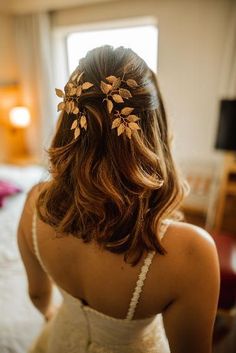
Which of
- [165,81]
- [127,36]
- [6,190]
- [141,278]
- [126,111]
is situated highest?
[127,36]

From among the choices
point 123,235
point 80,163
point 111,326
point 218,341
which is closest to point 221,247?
point 218,341

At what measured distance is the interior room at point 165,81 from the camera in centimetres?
199

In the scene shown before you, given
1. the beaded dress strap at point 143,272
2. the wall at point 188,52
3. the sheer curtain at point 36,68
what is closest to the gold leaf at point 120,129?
the beaded dress strap at point 143,272

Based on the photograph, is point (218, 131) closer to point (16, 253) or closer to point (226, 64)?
point (226, 64)

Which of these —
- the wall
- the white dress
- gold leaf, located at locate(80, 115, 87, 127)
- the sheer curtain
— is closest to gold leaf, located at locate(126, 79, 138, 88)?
gold leaf, located at locate(80, 115, 87, 127)

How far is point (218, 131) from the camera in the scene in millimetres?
2193

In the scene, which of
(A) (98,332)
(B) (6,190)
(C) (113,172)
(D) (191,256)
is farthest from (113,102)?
(B) (6,190)

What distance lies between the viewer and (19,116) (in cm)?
284

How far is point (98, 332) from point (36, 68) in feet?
9.57

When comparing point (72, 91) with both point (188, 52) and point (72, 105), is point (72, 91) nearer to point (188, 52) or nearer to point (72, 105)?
point (72, 105)

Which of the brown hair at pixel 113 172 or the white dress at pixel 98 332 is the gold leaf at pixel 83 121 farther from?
the white dress at pixel 98 332

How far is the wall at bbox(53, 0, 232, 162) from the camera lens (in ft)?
7.29

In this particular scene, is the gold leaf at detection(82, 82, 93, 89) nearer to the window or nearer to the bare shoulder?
the bare shoulder

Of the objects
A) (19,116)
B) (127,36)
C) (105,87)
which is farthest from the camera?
(19,116)
